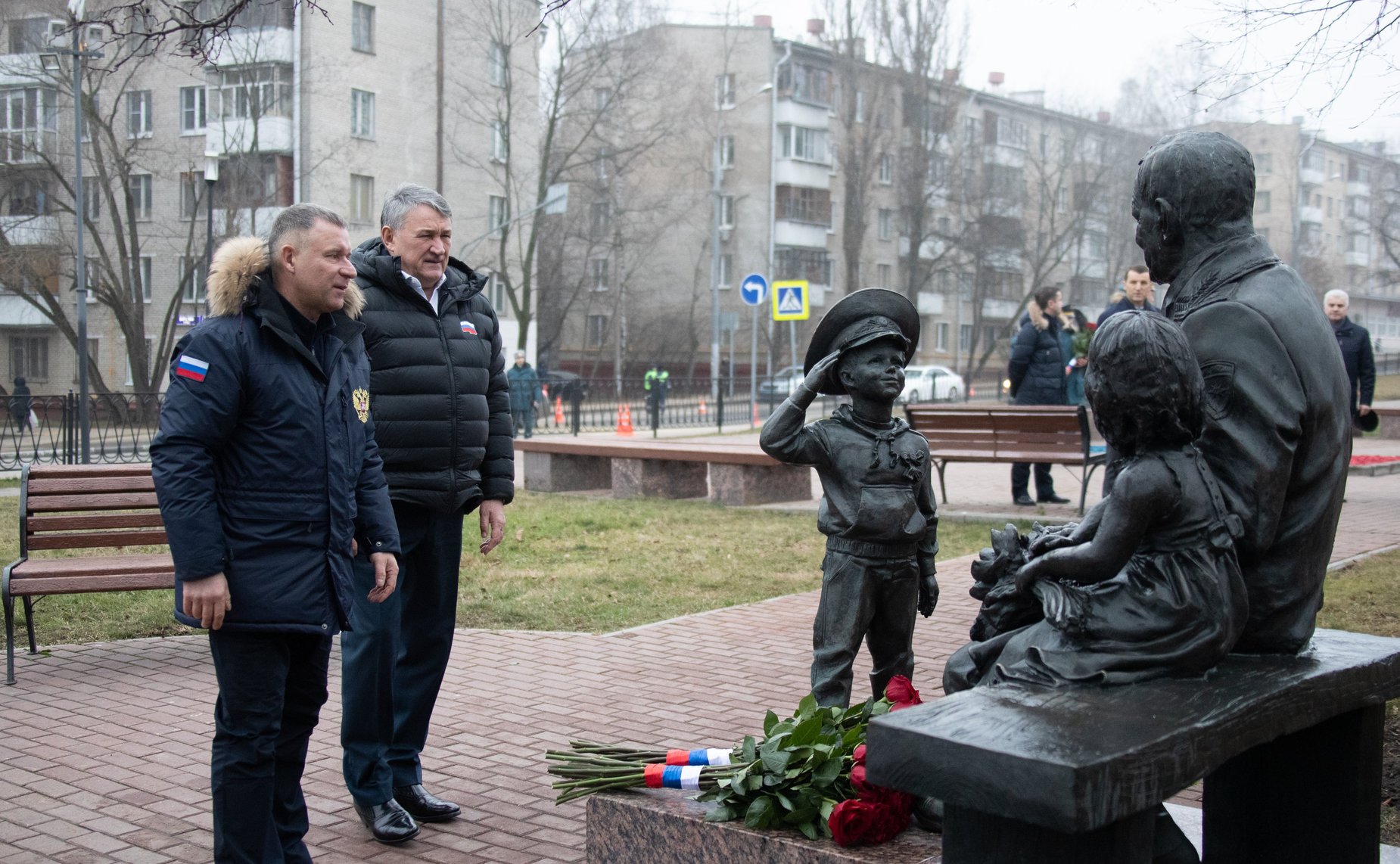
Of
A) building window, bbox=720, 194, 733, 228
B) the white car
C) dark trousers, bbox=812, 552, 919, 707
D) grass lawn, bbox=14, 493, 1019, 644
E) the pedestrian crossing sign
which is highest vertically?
building window, bbox=720, 194, 733, 228

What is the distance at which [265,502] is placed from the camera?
3.62 meters

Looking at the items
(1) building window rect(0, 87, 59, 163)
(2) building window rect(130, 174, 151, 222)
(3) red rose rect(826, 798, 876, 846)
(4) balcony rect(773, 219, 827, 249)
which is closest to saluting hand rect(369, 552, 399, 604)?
(3) red rose rect(826, 798, 876, 846)

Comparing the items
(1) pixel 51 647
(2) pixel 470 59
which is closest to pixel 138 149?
(2) pixel 470 59

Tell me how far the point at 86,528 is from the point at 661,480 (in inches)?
303

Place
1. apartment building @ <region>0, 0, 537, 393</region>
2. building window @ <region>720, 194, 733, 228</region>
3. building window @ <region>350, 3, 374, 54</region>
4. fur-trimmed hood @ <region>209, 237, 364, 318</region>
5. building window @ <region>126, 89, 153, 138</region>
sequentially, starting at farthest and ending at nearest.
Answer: building window @ <region>720, 194, 733, 228</region> → building window @ <region>350, 3, 374, 54</region> → building window @ <region>126, 89, 153, 138</region> → apartment building @ <region>0, 0, 537, 393</region> → fur-trimmed hood @ <region>209, 237, 364, 318</region>

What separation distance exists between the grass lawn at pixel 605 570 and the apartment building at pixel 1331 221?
4649 cm

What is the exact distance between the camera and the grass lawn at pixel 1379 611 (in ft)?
15.5

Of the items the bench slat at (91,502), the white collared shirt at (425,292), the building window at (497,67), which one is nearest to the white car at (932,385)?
the building window at (497,67)

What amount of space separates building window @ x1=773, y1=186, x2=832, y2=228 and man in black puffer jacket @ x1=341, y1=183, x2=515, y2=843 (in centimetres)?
5146

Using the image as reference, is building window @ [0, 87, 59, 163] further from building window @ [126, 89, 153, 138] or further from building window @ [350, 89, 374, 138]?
building window @ [350, 89, 374, 138]

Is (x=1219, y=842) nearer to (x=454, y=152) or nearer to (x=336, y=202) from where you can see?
(x=336, y=202)

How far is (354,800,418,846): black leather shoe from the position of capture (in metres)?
4.33

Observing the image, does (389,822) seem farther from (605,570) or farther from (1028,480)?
(1028,480)

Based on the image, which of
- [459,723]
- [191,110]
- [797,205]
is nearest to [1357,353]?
[459,723]
